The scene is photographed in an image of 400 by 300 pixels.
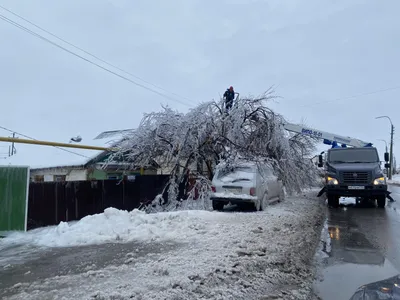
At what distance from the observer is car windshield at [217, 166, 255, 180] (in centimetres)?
1248

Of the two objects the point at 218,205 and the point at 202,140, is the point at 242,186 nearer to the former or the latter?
the point at 218,205

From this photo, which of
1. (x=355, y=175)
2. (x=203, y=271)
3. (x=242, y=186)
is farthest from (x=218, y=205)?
(x=203, y=271)

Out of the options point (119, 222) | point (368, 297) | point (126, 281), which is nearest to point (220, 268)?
point (126, 281)

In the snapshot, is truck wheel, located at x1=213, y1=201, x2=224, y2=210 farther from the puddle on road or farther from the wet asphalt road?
the puddle on road

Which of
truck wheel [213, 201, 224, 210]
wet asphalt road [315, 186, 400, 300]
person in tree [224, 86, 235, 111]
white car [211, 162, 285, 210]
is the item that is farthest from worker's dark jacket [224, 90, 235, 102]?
wet asphalt road [315, 186, 400, 300]

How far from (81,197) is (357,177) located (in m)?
11.0

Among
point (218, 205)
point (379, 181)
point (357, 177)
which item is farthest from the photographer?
point (357, 177)

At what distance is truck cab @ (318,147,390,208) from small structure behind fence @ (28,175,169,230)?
7.68 metres

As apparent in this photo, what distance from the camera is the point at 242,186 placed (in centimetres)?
1219

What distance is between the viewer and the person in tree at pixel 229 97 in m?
15.2

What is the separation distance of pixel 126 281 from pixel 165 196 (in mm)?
10197

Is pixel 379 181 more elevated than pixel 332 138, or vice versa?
pixel 332 138

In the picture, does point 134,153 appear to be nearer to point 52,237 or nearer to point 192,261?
point 52,237

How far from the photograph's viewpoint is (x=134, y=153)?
14586 mm
